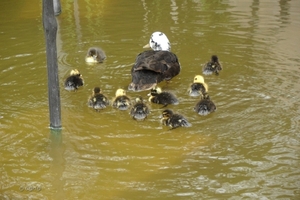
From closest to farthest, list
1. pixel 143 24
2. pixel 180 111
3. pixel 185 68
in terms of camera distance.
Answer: pixel 180 111 < pixel 185 68 < pixel 143 24

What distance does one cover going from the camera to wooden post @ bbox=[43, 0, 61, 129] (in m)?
6.24

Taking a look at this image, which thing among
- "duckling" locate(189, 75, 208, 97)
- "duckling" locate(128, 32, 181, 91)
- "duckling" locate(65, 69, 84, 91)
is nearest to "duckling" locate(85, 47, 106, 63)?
"duckling" locate(128, 32, 181, 91)

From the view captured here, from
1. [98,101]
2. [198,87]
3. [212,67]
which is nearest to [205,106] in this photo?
[198,87]

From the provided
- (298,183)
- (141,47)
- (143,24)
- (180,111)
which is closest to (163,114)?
(180,111)

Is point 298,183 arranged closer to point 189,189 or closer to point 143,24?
point 189,189

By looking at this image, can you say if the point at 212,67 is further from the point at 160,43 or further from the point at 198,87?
the point at 160,43

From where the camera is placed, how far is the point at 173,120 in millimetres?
6457

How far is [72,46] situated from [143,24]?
1.88 metres

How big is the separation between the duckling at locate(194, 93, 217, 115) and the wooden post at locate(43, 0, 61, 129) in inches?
64.0

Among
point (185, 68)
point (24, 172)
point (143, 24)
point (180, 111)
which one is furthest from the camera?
point (143, 24)

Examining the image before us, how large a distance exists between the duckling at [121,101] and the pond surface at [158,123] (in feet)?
0.26

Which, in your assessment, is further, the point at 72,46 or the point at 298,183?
the point at 72,46

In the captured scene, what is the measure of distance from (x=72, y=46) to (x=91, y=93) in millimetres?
2338

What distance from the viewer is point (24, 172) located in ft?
18.5
